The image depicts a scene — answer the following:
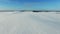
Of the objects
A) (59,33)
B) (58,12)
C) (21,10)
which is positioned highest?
(21,10)

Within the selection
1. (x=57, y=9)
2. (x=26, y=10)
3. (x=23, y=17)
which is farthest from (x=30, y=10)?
(x=57, y=9)

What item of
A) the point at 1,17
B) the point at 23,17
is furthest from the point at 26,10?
the point at 1,17

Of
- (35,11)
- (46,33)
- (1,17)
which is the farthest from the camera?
(1,17)

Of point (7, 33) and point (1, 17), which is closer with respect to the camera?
point (7, 33)

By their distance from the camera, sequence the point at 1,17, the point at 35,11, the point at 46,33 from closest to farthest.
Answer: the point at 46,33 → the point at 35,11 → the point at 1,17

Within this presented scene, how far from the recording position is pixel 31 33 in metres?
1.07

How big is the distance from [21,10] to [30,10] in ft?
0.49

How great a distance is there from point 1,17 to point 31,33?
2.88 feet

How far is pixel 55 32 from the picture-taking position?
1.09 metres

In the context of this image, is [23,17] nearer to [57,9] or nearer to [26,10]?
[26,10]

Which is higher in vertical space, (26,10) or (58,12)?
(26,10)

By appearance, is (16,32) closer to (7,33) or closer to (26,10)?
(7,33)

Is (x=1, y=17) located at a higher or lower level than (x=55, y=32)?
higher

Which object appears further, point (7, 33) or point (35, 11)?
point (35, 11)
